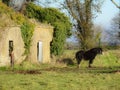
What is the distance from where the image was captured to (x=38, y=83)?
2089 cm

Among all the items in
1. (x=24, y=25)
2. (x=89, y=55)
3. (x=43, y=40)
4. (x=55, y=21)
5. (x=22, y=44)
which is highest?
(x=55, y=21)

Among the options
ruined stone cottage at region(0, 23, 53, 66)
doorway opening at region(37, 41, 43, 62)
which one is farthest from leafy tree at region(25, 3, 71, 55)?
doorway opening at region(37, 41, 43, 62)

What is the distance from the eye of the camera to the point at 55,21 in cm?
4544

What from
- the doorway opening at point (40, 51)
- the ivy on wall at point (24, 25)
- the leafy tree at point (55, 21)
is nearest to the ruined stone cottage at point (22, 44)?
the doorway opening at point (40, 51)

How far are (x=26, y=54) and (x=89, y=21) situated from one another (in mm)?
16209

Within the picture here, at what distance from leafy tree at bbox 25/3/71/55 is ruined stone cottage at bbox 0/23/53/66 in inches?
33.1

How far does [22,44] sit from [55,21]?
7432 millimetres

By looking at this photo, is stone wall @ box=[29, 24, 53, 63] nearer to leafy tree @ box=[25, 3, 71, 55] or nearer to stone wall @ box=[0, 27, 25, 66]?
leafy tree @ box=[25, 3, 71, 55]

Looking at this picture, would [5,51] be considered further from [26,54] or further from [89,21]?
[89,21]

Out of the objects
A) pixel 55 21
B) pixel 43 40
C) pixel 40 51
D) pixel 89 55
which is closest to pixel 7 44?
pixel 40 51

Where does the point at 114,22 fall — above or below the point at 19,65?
above

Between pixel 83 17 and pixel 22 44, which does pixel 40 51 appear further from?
pixel 83 17

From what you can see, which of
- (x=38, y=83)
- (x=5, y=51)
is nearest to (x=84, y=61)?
(x=5, y=51)

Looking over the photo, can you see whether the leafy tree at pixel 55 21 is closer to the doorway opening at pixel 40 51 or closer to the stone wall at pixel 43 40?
the stone wall at pixel 43 40
